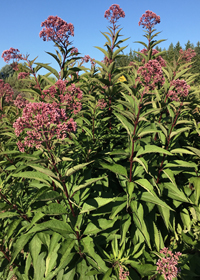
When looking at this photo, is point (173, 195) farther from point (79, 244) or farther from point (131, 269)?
point (79, 244)

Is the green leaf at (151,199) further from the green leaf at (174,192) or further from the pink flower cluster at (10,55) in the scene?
the pink flower cluster at (10,55)

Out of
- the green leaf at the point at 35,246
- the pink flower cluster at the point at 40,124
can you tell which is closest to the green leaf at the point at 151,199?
the pink flower cluster at the point at 40,124

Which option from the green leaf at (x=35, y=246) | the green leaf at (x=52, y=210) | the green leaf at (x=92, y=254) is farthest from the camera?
the green leaf at (x=35, y=246)

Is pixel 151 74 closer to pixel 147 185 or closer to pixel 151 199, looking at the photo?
pixel 147 185

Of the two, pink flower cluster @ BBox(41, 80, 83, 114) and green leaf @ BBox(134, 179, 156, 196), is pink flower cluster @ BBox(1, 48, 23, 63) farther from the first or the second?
green leaf @ BBox(134, 179, 156, 196)

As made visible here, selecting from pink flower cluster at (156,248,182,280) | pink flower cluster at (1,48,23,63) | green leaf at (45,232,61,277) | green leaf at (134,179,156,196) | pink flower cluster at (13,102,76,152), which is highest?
pink flower cluster at (1,48,23,63)

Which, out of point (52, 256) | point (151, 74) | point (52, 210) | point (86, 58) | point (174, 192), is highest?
point (86, 58)

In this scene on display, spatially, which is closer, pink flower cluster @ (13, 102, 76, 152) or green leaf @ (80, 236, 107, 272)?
pink flower cluster @ (13, 102, 76, 152)

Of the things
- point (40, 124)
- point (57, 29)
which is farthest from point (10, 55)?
point (40, 124)

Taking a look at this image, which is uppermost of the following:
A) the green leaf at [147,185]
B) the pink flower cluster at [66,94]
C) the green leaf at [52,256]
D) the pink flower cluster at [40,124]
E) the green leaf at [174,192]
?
the pink flower cluster at [66,94]

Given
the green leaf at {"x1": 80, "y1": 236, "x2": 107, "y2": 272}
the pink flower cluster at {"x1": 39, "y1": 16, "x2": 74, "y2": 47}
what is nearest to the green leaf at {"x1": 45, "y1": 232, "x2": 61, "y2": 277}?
the green leaf at {"x1": 80, "y1": 236, "x2": 107, "y2": 272}

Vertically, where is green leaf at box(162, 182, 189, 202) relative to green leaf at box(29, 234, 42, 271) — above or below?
above

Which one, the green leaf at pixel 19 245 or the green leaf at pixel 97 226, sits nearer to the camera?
the green leaf at pixel 19 245

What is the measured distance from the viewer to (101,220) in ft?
8.43
